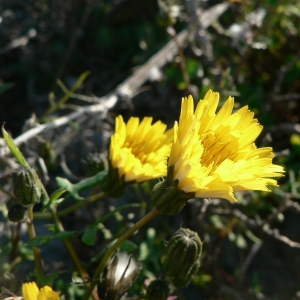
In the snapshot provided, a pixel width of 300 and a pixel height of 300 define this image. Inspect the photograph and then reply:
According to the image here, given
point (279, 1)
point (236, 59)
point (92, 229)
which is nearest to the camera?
point (92, 229)

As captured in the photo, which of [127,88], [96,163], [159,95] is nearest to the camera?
[96,163]

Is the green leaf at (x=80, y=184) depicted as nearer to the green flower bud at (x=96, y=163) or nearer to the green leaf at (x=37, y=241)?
the green flower bud at (x=96, y=163)

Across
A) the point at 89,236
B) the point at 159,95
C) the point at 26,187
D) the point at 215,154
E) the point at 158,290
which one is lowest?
the point at 159,95

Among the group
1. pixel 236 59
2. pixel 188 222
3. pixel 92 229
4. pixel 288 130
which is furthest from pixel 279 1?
pixel 92 229

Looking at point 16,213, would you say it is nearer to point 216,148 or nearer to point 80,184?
point 80,184

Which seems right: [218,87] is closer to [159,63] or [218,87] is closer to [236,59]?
[159,63]

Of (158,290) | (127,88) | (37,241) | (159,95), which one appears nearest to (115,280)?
(158,290)

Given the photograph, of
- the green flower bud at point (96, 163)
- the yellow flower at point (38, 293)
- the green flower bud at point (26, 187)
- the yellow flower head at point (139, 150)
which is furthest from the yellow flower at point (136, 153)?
the yellow flower at point (38, 293)
